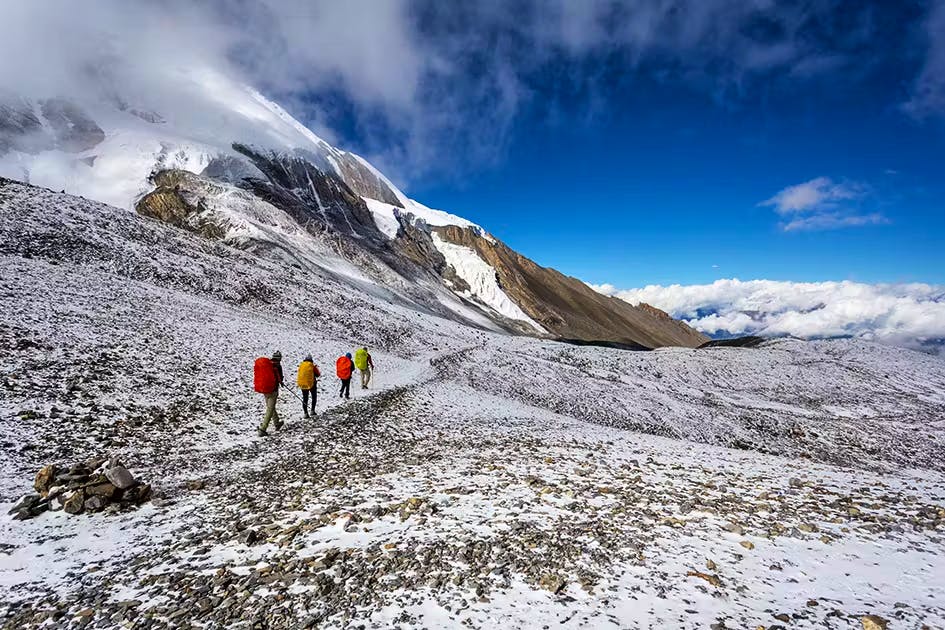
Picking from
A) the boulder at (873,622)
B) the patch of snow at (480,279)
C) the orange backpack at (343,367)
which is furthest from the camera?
the patch of snow at (480,279)

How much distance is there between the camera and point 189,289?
131 feet

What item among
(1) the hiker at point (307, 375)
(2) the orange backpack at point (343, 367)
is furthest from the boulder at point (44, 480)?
(2) the orange backpack at point (343, 367)

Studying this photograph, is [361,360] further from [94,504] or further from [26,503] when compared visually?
[26,503]

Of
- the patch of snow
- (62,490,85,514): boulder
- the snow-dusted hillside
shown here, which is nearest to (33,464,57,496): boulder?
(62,490,85,514): boulder

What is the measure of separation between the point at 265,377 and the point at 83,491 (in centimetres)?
719

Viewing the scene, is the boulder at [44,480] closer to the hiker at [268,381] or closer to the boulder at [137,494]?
the boulder at [137,494]

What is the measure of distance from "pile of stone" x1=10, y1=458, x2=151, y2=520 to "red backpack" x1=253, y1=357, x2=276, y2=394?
6291mm

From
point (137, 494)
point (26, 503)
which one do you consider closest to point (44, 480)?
point (26, 503)

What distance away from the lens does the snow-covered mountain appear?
91.8 metres

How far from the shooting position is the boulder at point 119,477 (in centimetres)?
890

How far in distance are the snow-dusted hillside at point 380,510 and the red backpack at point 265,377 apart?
1986 mm

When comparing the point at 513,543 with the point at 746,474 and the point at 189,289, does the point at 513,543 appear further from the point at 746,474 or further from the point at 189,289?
the point at 189,289

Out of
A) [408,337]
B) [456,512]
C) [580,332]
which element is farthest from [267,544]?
[580,332]

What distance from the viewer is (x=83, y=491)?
8.64 meters
